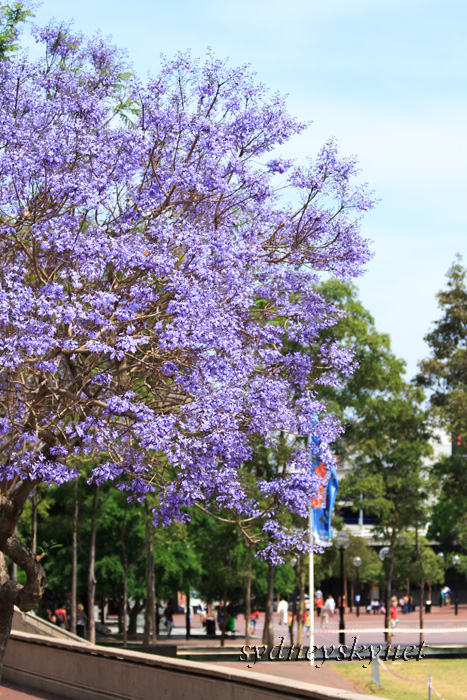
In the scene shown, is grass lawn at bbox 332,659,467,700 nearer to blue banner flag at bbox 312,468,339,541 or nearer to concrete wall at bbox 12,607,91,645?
blue banner flag at bbox 312,468,339,541

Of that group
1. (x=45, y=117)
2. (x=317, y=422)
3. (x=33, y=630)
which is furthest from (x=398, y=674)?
(x=45, y=117)

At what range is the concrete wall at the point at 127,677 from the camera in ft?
35.4

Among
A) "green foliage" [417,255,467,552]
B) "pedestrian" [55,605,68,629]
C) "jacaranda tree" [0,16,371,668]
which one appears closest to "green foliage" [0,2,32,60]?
"jacaranda tree" [0,16,371,668]

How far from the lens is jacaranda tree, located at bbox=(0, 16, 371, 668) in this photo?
464 inches

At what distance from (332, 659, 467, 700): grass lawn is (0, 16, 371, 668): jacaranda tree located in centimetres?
877

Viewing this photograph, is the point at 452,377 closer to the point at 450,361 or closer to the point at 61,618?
the point at 450,361

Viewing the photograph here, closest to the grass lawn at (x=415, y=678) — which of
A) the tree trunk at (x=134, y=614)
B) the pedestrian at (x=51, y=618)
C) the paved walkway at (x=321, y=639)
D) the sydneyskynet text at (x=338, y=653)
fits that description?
the sydneyskynet text at (x=338, y=653)

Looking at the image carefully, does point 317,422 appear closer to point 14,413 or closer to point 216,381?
point 216,381

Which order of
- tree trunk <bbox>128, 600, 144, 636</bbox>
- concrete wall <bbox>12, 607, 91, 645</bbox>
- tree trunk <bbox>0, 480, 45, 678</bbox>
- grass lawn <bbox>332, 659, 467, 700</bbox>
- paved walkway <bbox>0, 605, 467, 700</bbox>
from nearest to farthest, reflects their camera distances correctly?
tree trunk <bbox>0, 480, 45, 678</bbox>, grass lawn <bbox>332, 659, 467, 700</bbox>, concrete wall <bbox>12, 607, 91, 645</bbox>, paved walkway <bbox>0, 605, 467, 700</bbox>, tree trunk <bbox>128, 600, 144, 636</bbox>

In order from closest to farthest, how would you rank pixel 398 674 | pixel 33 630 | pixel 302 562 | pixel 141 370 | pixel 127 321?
pixel 127 321
pixel 141 370
pixel 33 630
pixel 398 674
pixel 302 562

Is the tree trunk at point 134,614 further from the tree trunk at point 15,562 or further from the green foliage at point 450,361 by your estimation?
the tree trunk at point 15,562

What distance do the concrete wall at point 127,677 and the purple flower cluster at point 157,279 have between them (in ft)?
6.68

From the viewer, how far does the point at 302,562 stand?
1453 inches

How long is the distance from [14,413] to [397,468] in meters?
28.3
